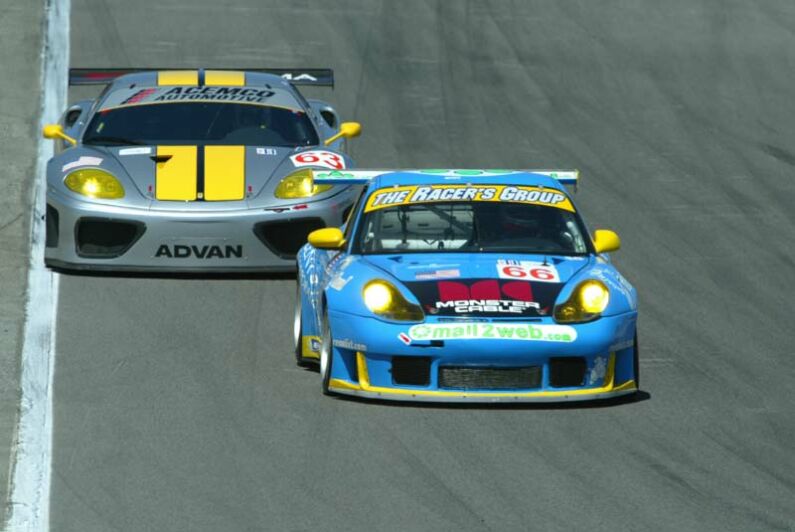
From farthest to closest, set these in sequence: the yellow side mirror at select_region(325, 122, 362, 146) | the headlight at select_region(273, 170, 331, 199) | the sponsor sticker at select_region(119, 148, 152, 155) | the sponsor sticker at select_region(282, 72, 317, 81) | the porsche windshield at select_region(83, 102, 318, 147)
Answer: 1. the sponsor sticker at select_region(282, 72, 317, 81)
2. the yellow side mirror at select_region(325, 122, 362, 146)
3. the porsche windshield at select_region(83, 102, 318, 147)
4. the sponsor sticker at select_region(119, 148, 152, 155)
5. the headlight at select_region(273, 170, 331, 199)

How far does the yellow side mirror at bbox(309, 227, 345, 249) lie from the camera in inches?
426

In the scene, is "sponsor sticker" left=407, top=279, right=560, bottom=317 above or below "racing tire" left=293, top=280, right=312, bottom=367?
above

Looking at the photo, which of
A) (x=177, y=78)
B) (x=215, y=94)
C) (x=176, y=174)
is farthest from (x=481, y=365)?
(x=177, y=78)

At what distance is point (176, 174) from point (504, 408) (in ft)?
13.6

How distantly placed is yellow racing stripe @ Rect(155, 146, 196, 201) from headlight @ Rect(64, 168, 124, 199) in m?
0.29

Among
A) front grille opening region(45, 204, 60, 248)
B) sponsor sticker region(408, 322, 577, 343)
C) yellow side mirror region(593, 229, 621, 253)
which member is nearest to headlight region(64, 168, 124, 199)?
front grille opening region(45, 204, 60, 248)

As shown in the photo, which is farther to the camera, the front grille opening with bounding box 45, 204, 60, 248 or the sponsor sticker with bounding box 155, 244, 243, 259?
the front grille opening with bounding box 45, 204, 60, 248

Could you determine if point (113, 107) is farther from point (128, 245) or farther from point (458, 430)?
point (458, 430)

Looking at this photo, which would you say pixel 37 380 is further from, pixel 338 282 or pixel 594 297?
pixel 594 297

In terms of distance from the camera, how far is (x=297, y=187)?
13.3 meters

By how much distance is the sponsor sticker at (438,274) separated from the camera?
10141 millimetres

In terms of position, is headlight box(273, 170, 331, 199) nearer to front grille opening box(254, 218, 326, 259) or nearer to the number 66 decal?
front grille opening box(254, 218, 326, 259)

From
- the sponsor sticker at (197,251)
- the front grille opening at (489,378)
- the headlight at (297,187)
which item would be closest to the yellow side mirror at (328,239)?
the front grille opening at (489,378)

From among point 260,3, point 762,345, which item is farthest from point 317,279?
point 260,3
